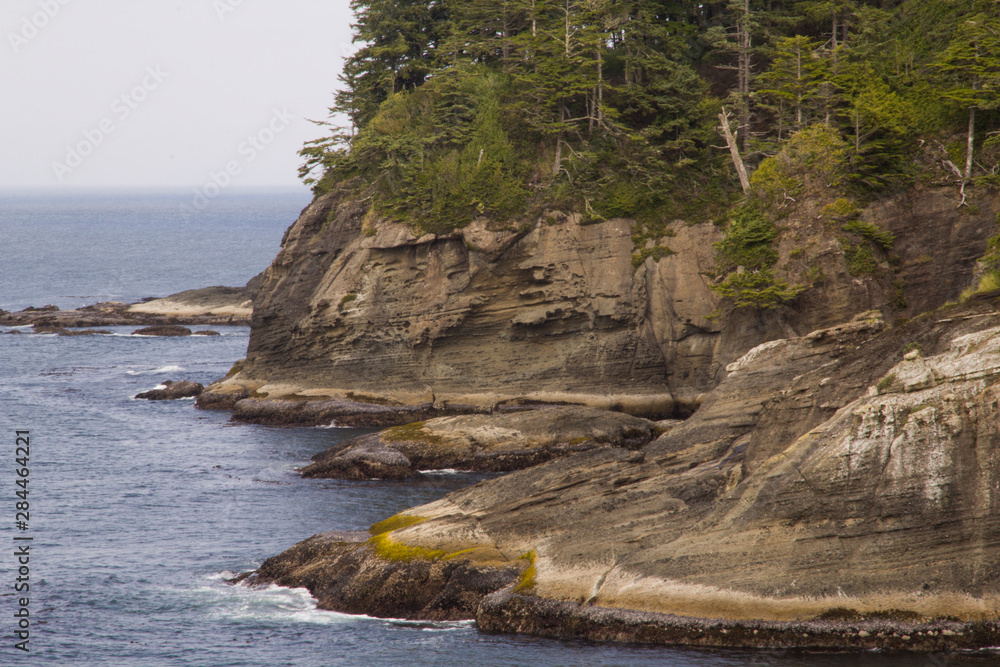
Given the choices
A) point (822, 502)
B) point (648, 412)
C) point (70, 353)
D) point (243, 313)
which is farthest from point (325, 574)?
point (243, 313)

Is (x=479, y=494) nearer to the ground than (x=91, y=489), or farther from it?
farther from it

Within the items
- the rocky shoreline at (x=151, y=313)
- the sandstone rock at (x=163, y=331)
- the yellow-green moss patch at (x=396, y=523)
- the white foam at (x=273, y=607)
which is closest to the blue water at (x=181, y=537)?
the white foam at (x=273, y=607)

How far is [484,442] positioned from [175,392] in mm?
27971

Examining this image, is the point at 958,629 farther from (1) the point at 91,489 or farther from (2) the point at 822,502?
(1) the point at 91,489

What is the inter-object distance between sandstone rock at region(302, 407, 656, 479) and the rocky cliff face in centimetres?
693

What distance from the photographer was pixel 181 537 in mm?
34688

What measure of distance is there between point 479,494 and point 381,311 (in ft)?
84.9

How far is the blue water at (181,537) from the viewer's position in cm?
2475

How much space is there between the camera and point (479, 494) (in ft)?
101

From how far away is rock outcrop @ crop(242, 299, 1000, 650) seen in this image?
23438 mm

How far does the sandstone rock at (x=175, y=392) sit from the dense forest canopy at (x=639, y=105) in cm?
1623

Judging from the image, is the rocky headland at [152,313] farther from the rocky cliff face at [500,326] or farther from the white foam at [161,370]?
the rocky cliff face at [500,326]

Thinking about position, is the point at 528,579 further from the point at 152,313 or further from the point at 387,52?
the point at 152,313

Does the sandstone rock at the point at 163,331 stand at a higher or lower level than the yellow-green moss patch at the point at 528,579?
higher
